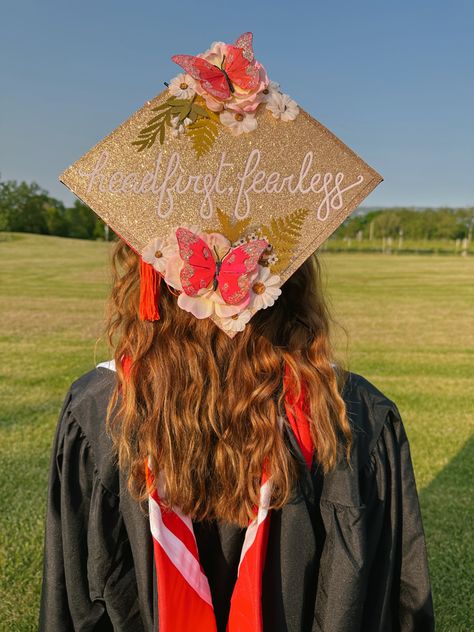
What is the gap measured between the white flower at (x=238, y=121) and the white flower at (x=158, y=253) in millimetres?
334

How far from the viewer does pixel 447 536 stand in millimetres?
3818

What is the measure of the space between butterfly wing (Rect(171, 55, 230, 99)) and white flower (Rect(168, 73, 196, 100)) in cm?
3

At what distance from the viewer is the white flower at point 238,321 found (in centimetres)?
154

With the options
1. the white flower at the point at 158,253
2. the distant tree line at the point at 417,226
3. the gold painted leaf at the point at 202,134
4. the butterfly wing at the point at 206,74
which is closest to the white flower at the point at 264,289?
the white flower at the point at 158,253

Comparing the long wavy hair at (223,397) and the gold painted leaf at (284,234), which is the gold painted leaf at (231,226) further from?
the long wavy hair at (223,397)

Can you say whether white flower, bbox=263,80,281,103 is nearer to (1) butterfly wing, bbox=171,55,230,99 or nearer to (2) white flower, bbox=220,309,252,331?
(1) butterfly wing, bbox=171,55,230,99

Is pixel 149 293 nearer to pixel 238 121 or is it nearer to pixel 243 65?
pixel 238 121

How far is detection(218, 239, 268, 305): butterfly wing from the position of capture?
1.53 m

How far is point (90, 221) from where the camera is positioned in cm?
6259

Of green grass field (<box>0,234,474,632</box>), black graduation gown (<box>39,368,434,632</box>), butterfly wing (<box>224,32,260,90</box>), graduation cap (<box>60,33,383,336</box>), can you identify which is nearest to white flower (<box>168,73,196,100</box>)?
graduation cap (<box>60,33,383,336</box>)

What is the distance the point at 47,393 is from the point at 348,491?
18.6 feet

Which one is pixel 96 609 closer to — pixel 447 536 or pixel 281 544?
pixel 281 544

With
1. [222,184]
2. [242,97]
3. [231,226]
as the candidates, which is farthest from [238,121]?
[231,226]

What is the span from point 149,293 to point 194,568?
806 mm
